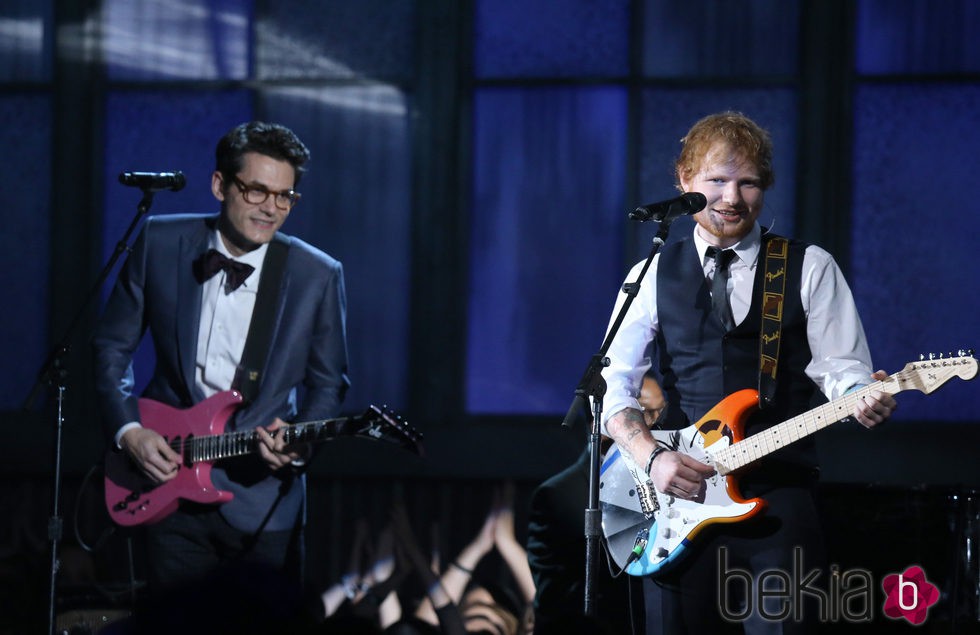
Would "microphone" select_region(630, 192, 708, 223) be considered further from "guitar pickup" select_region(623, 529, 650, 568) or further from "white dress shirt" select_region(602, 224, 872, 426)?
"guitar pickup" select_region(623, 529, 650, 568)

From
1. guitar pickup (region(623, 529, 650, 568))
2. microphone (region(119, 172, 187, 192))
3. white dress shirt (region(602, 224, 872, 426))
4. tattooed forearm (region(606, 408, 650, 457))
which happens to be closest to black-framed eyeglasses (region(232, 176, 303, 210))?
microphone (region(119, 172, 187, 192))

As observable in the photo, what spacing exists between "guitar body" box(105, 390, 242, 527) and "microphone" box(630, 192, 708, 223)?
1.61 m

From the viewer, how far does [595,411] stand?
3.33 metres

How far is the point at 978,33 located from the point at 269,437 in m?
4.19

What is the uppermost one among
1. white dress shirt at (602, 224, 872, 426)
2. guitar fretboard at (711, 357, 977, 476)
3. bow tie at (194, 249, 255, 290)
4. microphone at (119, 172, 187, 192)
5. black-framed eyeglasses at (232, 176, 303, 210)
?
microphone at (119, 172, 187, 192)

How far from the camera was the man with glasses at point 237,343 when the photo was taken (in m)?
4.00

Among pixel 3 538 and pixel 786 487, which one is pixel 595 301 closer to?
pixel 786 487

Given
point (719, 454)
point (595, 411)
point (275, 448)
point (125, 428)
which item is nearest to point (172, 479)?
point (125, 428)

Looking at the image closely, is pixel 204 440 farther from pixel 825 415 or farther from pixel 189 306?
pixel 825 415

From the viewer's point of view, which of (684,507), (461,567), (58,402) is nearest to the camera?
(684,507)

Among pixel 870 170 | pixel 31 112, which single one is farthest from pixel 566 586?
pixel 31 112

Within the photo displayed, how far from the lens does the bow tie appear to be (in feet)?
13.8

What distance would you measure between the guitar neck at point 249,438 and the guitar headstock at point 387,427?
0.16 ft

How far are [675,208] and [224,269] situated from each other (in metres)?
1.76
